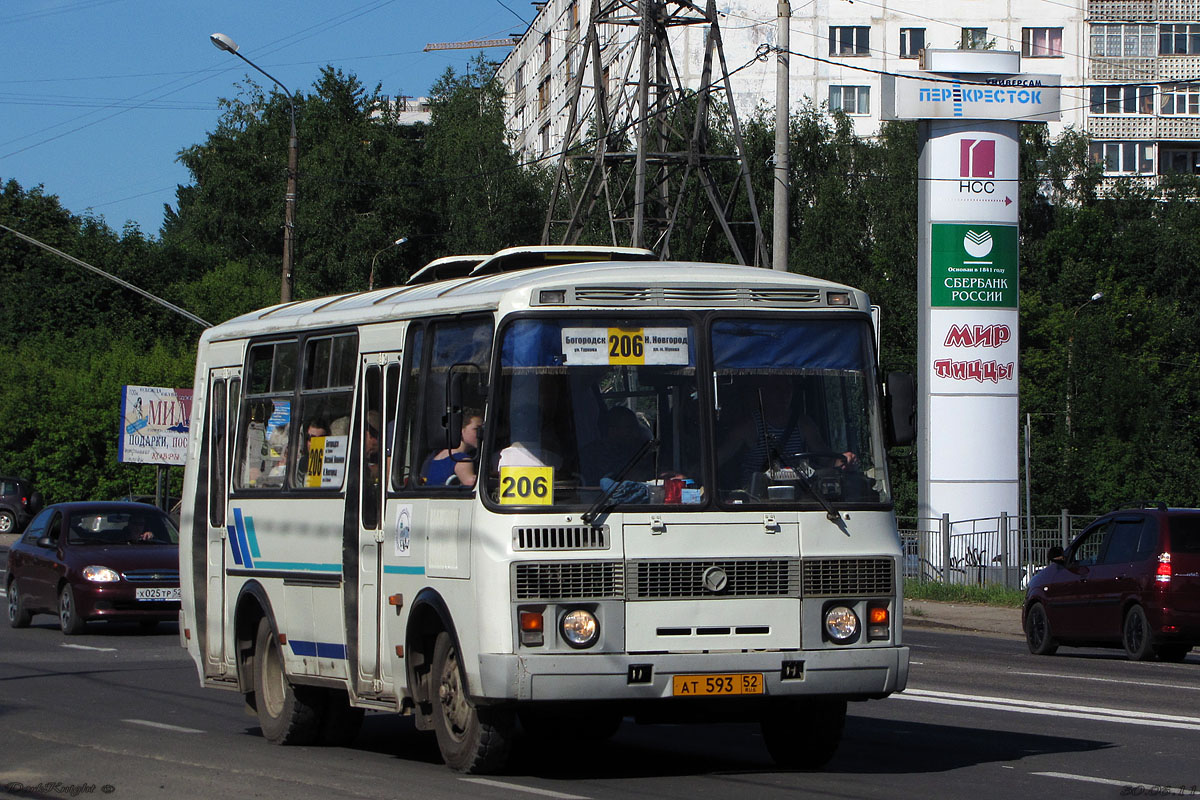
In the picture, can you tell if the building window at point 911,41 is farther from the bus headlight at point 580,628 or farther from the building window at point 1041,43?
the bus headlight at point 580,628

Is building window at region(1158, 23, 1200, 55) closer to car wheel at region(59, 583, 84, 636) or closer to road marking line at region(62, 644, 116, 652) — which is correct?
car wheel at region(59, 583, 84, 636)

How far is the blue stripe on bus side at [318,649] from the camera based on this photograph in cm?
1098

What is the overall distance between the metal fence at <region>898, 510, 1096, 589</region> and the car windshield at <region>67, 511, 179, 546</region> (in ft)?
45.9

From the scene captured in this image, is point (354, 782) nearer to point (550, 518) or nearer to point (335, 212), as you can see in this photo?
point (550, 518)

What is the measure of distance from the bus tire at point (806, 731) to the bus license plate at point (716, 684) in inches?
31.4

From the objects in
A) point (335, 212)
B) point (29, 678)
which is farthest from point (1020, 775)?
point (335, 212)

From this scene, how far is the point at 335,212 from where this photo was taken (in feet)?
256

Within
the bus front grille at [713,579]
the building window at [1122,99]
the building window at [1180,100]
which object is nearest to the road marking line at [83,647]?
the bus front grille at [713,579]

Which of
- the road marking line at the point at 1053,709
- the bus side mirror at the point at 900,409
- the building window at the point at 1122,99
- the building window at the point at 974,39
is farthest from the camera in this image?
the building window at the point at 1122,99

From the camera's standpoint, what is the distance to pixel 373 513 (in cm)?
1070

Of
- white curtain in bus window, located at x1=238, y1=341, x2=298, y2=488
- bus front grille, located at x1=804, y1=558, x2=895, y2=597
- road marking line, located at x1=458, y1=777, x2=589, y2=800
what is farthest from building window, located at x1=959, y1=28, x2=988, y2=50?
road marking line, located at x1=458, y1=777, x2=589, y2=800

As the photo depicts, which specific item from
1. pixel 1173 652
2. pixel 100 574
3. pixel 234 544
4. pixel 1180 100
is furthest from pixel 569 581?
pixel 1180 100

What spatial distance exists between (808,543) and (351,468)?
116 inches

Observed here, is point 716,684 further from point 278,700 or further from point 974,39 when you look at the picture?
point 974,39
